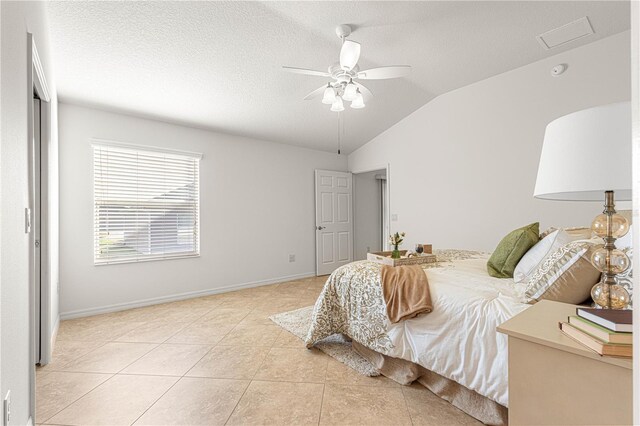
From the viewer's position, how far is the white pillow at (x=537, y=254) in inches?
69.6

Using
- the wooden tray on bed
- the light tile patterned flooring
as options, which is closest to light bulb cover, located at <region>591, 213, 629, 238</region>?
the light tile patterned flooring

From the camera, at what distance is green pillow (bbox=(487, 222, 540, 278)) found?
1.98m

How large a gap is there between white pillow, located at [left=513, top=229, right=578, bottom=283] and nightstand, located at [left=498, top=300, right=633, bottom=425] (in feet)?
3.22

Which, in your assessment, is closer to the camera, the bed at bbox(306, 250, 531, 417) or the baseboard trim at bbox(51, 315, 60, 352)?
the bed at bbox(306, 250, 531, 417)

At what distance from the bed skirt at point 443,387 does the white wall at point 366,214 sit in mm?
3729

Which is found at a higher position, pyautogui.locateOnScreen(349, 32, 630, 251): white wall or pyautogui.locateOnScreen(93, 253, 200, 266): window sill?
pyautogui.locateOnScreen(349, 32, 630, 251): white wall

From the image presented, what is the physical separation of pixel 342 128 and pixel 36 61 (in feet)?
11.4

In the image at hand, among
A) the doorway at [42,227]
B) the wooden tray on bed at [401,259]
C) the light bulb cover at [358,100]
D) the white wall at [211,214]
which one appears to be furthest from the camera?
the white wall at [211,214]

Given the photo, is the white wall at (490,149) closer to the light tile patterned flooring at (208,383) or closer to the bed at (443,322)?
the bed at (443,322)

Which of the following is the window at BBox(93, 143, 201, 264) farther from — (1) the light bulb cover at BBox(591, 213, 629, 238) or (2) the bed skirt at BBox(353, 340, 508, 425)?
(1) the light bulb cover at BBox(591, 213, 629, 238)

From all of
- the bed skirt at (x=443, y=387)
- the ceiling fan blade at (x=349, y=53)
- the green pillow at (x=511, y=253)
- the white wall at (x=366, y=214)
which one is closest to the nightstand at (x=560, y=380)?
the bed skirt at (x=443, y=387)

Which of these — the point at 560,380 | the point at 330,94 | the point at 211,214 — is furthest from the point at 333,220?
the point at 560,380

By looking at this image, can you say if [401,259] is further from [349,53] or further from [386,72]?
[349,53]

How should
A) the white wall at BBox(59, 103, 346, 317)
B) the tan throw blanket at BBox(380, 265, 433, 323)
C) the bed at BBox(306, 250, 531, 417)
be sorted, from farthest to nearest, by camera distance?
the white wall at BBox(59, 103, 346, 317), the tan throw blanket at BBox(380, 265, 433, 323), the bed at BBox(306, 250, 531, 417)
